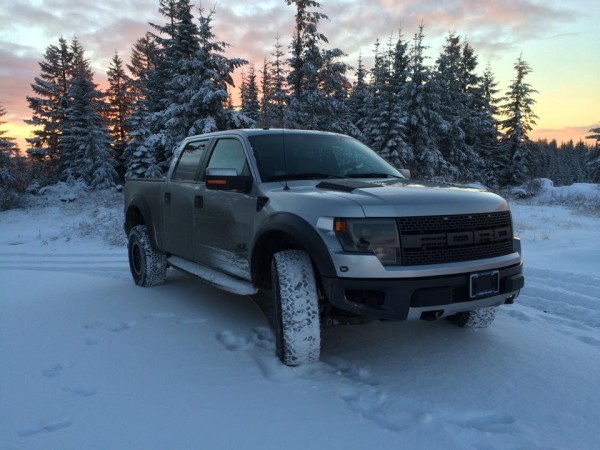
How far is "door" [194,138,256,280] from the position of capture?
3840 mm

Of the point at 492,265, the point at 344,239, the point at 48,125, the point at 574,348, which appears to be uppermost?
the point at 48,125

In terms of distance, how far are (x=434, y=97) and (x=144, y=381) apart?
2978 cm

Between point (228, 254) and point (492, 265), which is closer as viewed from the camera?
point (492, 265)

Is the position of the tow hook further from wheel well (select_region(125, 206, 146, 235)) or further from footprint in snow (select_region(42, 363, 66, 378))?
wheel well (select_region(125, 206, 146, 235))

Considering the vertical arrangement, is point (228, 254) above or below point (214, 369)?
above

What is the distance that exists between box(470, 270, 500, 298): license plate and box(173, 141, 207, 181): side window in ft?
10.3

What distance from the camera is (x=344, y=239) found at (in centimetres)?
292

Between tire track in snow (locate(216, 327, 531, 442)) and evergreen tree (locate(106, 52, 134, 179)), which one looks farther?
evergreen tree (locate(106, 52, 134, 179))

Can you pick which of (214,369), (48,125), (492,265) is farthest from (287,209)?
(48,125)

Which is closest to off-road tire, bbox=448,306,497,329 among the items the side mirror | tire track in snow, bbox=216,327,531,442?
tire track in snow, bbox=216,327,531,442

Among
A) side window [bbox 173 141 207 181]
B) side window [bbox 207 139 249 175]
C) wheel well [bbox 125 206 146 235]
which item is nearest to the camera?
side window [bbox 207 139 249 175]

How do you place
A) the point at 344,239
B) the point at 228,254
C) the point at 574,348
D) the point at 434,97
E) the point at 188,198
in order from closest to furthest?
the point at 344,239 → the point at 574,348 → the point at 228,254 → the point at 188,198 → the point at 434,97

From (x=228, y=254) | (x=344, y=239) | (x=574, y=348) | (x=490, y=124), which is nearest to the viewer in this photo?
(x=344, y=239)

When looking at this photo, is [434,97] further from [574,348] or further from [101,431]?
[101,431]
